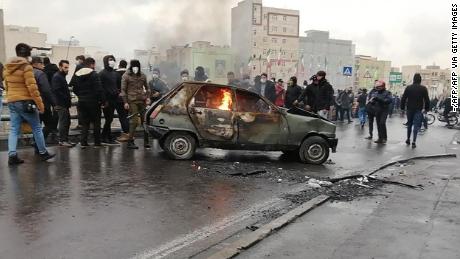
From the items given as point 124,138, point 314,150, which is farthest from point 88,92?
point 314,150

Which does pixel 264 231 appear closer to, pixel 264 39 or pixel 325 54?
pixel 264 39

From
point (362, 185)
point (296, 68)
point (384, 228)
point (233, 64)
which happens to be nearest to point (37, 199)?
point (384, 228)

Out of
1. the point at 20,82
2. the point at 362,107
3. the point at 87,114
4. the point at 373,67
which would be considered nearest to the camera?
the point at 20,82

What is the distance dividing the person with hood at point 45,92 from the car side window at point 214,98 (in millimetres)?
2557

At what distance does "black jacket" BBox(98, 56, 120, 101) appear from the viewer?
959cm

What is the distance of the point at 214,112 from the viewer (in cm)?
824

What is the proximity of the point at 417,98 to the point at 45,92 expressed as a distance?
9.29 metres

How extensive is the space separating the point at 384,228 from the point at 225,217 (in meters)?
1.69

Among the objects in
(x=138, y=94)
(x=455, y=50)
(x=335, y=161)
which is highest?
(x=455, y=50)

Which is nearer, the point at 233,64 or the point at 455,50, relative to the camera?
the point at 455,50

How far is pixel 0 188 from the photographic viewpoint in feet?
18.9

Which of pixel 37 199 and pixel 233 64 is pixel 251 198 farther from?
pixel 233 64

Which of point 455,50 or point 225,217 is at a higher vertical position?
point 455,50

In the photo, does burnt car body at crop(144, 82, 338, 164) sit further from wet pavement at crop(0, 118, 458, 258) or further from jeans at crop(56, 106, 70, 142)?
jeans at crop(56, 106, 70, 142)
